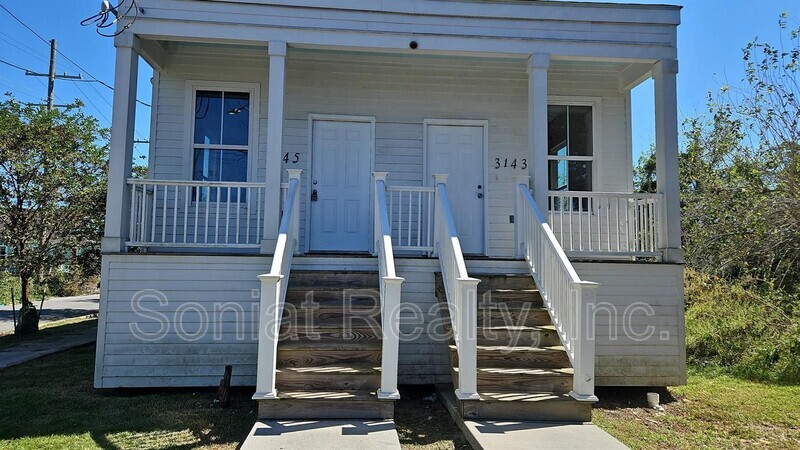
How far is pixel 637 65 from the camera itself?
6.36 metres

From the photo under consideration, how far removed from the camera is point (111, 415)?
434 centimetres

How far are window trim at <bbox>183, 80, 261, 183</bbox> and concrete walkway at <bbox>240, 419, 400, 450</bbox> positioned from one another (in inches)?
144

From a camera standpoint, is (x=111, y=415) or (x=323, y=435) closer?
(x=323, y=435)

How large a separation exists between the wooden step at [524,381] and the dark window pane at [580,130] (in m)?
3.83

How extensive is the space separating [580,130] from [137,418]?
20.3 feet

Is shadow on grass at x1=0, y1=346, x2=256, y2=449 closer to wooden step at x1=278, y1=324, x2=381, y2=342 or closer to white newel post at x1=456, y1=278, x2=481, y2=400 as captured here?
wooden step at x1=278, y1=324, x2=381, y2=342

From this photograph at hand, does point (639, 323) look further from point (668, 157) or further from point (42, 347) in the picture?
point (42, 347)

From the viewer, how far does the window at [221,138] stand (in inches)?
257

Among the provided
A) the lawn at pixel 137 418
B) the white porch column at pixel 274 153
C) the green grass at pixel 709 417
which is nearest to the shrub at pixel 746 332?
the green grass at pixel 709 417

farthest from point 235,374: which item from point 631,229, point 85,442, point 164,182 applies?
point 631,229

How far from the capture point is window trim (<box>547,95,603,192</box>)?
6879 mm

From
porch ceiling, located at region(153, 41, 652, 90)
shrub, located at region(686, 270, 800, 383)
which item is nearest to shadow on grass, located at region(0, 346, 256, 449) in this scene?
porch ceiling, located at region(153, 41, 652, 90)

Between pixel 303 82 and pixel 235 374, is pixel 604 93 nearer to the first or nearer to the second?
pixel 303 82

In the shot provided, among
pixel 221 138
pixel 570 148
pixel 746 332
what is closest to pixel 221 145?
pixel 221 138
